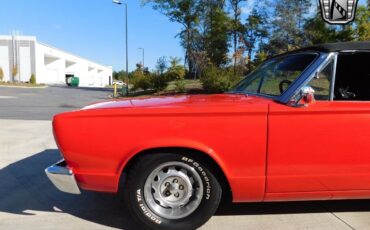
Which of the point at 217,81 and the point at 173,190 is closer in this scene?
the point at 173,190

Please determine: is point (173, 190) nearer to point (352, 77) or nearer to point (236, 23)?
point (352, 77)

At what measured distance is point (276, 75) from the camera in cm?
438

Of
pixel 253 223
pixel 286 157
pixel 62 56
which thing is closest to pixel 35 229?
pixel 253 223

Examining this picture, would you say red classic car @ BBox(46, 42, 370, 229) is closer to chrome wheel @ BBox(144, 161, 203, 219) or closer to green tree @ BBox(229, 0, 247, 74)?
chrome wheel @ BBox(144, 161, 203, 219)

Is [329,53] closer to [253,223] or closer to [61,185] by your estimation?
[253,223]

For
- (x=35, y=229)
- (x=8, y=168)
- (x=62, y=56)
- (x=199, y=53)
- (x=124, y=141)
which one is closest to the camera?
(x=124, y=141)

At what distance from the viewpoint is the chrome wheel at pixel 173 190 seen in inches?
141

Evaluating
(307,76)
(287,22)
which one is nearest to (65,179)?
(307,76)

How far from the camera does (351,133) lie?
3504 millimetres

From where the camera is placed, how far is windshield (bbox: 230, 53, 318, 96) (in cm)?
390

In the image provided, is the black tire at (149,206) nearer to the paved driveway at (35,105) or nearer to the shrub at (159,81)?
the paved driveway at (35,105)

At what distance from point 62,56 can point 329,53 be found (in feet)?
280

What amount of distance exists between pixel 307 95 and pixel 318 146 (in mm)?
473

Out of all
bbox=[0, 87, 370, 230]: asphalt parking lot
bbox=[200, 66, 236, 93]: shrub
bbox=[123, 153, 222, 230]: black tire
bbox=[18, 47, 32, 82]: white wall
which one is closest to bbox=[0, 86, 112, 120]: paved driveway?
bbox=[200, 66, 236, 93]: shrub
